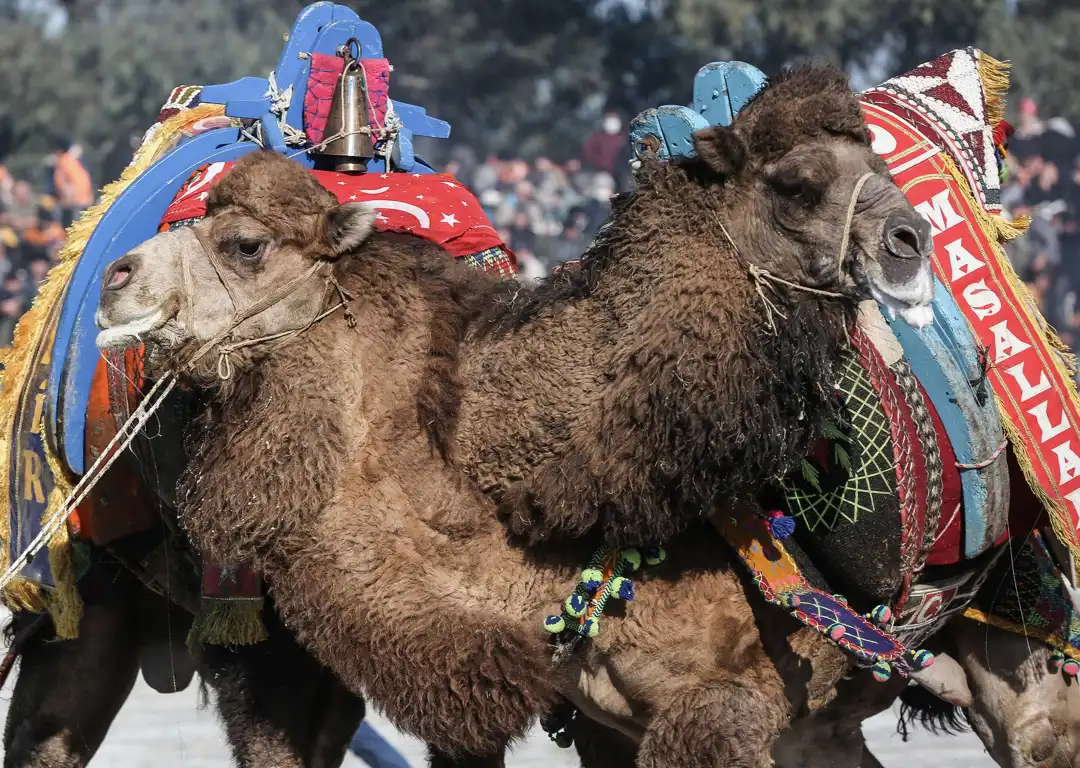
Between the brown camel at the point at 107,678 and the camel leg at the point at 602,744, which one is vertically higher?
the camel leg at the point at 602,744

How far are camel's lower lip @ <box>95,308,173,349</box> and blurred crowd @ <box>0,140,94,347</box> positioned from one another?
15.1 m

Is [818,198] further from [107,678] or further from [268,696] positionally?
[107,678]

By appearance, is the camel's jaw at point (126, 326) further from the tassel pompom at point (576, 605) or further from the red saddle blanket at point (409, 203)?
the tassel pompom at point (576, 605)

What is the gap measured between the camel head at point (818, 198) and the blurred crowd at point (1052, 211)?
14374 millimetres

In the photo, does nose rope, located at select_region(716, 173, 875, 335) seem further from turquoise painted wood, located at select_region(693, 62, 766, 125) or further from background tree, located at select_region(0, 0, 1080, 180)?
background tree, located at select_region(0, 0, 1080, 180)

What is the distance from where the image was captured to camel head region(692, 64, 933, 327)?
11.1 ft

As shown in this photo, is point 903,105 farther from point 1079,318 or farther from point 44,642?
point 1079,318

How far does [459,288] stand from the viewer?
4082 millimetres

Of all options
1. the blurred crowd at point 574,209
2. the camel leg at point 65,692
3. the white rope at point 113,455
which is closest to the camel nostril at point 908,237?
Result: the white rope at point 113,455

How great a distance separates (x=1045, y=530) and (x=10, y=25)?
3188cm

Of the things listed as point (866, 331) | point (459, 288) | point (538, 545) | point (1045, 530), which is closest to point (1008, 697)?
point (1045, 530)

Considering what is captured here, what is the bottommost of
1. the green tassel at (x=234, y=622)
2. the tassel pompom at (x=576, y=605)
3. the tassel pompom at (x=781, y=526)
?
the green tassel at (x=234, y=622)

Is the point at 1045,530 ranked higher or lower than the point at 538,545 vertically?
lower

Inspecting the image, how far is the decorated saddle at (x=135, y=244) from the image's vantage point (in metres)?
4.75
